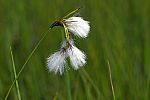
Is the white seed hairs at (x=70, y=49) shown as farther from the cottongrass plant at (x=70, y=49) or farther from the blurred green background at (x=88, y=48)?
the blurred green background at (x=88, y=48)

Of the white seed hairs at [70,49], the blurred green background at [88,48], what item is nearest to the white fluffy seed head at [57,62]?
the white seed hairs at [70,49]

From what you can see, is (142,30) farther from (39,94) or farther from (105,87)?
(39,94)

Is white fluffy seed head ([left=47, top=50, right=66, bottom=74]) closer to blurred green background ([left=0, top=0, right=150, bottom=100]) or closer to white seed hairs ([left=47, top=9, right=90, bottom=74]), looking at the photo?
white seed hairs ([left=47, top=9, right=90, bottom=74])

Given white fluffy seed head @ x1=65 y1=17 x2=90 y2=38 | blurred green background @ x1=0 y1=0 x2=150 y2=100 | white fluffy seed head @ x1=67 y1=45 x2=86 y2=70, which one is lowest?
white fluffy seed head @ x1=67 y1=45 x2=86 y2=70

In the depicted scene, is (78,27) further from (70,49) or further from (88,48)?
(88,48)

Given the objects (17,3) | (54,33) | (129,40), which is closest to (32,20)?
(17,3)

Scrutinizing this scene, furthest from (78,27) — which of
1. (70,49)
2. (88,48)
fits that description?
(88,48)

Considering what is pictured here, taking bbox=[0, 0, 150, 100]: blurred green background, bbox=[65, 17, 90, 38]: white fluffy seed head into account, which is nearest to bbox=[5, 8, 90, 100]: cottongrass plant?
bbox=[65, 17, 90, 38]: white fluffy seed head
